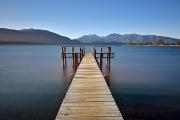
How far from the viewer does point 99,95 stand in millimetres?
7016

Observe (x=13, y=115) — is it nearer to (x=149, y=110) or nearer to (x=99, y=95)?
(x=99, y=95)

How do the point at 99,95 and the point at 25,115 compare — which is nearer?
the point at 99,95

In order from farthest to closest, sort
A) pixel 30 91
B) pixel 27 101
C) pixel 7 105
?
pixel 30 91, pixel 27 101, pixel 7 105

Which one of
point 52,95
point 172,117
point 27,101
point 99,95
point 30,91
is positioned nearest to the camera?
point 99,95

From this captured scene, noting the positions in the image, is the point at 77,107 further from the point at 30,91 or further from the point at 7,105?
the point at 30,91

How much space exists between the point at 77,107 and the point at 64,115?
0.67m

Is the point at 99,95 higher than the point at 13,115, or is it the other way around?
the point at 99,95

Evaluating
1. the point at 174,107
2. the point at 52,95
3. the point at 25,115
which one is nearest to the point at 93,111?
the point at 25,115

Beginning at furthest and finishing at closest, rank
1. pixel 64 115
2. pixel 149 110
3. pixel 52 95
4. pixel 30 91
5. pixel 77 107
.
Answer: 1. pixel 30 91
2. pixel 52 95
3. pixel 149 110
4. pixel 77 107
5. pixel 64 115

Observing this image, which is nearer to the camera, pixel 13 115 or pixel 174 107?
pixel 13 115

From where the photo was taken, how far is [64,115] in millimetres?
5270

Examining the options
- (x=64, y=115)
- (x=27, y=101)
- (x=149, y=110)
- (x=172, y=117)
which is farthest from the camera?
(x=27, y=101)

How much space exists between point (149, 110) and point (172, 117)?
1.35 metres

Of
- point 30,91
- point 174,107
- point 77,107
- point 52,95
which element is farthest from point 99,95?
point 30,91
